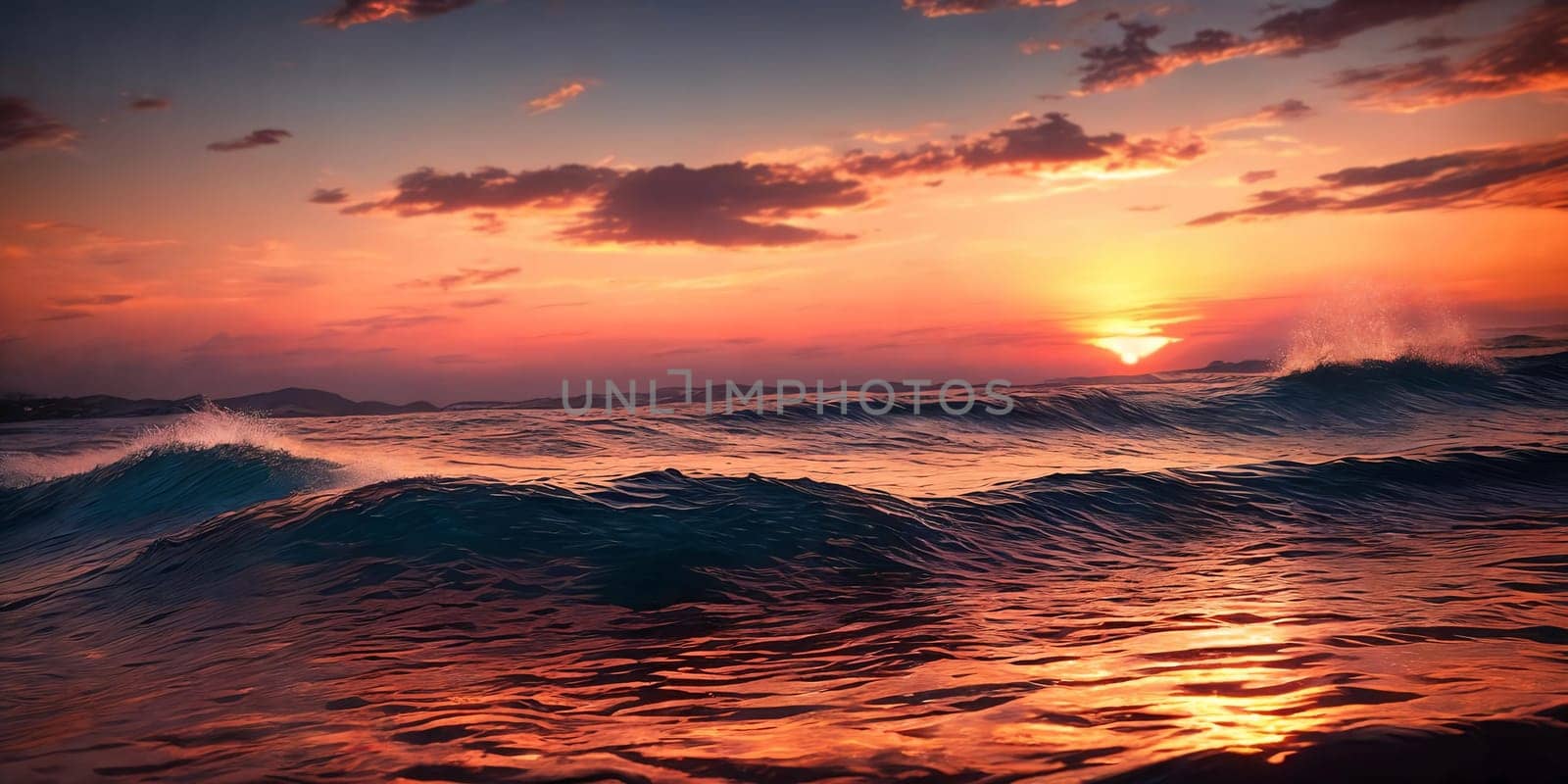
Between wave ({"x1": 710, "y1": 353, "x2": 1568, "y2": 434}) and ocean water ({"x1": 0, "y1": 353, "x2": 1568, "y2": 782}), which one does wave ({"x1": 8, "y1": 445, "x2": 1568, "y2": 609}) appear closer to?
ocean water ({"x1": 0, "y1": 353, "x2": 1568, "y2": 782})

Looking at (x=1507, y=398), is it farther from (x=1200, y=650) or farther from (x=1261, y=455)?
(x=1200, y=650)

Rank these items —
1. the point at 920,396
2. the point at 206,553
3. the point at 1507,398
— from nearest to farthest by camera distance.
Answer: the point at 206,553
the point at 1507,398
the point at 920,396

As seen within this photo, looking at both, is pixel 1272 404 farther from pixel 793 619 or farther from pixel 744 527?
pixel 793 619

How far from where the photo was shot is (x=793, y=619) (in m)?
6.33

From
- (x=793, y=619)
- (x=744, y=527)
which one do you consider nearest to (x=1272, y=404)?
(x=744, y=527)

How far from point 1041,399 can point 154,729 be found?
2191cm

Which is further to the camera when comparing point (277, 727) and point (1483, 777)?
point (277, 727)

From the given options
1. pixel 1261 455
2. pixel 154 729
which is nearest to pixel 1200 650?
pixel 154 729

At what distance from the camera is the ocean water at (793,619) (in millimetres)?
3449

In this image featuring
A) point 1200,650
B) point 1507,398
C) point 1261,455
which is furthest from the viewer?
point 1507,398

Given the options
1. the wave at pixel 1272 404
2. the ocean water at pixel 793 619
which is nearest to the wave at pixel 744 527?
the ocean water at pixel 793 619

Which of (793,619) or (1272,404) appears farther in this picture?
(1272,404)

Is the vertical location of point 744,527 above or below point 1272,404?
below

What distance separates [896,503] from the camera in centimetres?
1032
